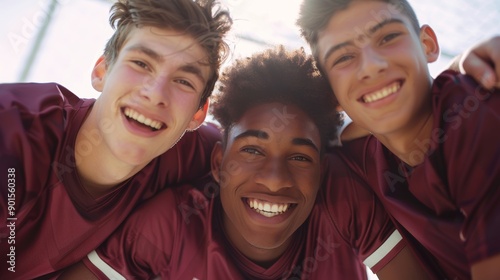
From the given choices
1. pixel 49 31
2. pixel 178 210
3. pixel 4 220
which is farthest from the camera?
pixel 49 31

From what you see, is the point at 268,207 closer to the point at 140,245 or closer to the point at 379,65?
the point at 140,245

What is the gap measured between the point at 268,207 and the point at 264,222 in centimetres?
5

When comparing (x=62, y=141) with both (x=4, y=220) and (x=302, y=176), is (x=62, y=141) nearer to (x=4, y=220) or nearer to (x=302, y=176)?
(x=4, y=220)

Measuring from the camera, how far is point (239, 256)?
4.06 ft

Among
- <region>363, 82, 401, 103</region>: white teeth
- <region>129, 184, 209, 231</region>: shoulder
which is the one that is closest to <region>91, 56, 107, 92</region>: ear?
<region>129, 184, 209, 231</region>: shoulder

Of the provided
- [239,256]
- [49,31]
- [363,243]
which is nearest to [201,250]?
[239,256]

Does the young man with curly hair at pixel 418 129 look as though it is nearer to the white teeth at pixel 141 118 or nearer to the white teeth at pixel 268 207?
the white teeth at pixel 268 207

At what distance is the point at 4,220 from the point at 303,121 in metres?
0.89

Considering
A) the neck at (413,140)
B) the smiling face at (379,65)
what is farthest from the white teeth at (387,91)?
the neck at (413,140)

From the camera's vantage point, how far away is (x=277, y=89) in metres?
1.37

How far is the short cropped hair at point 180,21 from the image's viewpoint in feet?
3.80

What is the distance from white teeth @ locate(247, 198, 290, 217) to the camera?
3.76 feet

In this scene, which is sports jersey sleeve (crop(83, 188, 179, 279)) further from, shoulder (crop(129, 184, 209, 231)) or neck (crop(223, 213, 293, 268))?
neck (crop(223, 213, 293, 268))

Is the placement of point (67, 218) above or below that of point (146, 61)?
below
